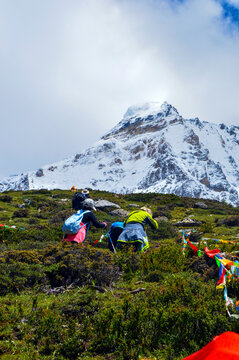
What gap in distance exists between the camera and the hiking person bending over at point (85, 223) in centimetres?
864

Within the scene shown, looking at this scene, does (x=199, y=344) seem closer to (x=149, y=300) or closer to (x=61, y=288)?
(x=149, y=300)

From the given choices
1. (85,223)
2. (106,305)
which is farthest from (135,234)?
(106,305)

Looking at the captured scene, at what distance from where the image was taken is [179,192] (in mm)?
170125

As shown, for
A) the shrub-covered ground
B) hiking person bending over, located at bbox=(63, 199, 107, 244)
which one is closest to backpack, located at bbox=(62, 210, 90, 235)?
hiking person bending over, located at bbox=(63, 199, 107, 244)

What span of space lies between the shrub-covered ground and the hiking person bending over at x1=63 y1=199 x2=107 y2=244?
53.7 inches

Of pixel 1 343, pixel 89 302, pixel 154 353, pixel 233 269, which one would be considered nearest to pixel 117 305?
pixel 89 302

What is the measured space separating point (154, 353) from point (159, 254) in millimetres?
3662

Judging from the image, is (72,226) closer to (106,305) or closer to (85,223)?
(85,223)

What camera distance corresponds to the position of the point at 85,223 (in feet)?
30.7

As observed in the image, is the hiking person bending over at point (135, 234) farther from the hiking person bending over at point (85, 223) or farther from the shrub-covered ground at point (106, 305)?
the hiking person bending over at point (85, 223)

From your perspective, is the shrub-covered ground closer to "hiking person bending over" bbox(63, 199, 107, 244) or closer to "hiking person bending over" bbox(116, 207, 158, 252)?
"hiking person bending over" bbox(116, 207, 158, 252)

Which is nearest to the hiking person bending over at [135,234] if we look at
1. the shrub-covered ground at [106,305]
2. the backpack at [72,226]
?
the shrub-covered ground at [106,305]

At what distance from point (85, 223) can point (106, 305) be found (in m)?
4.65

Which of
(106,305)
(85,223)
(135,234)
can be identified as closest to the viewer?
(106,305)
